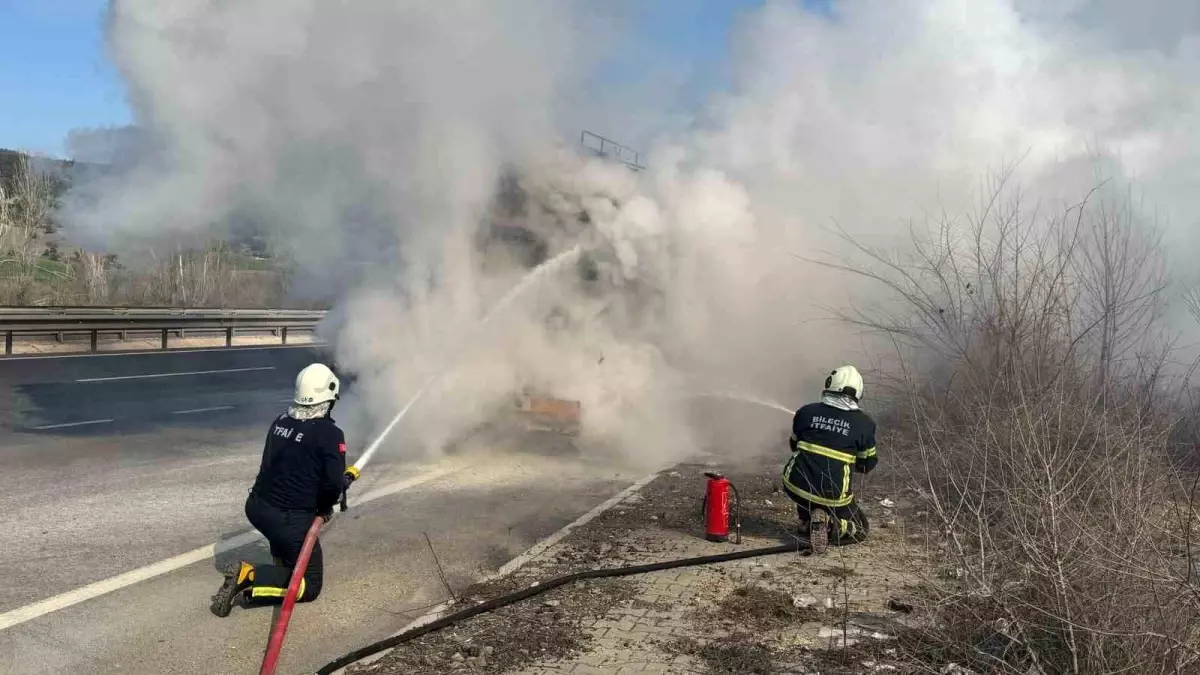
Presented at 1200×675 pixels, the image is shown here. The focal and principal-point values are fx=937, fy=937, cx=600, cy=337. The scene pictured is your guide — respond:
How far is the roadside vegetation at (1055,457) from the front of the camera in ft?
11.9

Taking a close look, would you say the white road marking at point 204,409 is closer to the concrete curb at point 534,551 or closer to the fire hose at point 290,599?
the concrete curb at point 534,551

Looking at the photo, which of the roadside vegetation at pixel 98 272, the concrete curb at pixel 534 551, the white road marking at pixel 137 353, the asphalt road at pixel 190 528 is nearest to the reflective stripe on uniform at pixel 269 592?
the asphalt road at pixel 190 528

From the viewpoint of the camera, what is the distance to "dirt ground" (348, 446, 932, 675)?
4543 mm

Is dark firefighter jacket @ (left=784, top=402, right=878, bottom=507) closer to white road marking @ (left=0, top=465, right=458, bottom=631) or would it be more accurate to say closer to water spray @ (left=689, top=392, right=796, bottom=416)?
white road marking @ (left=0, top=465, right=458, bottom=631)

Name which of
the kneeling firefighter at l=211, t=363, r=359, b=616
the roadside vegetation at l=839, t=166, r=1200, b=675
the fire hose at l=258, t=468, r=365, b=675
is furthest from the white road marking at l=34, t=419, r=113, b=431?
the roadside vegetation at l=839, t=166, r=1200, b=675

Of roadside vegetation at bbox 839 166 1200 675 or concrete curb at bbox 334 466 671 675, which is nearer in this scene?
roadside vegetation at bbox 839 166 1200 675

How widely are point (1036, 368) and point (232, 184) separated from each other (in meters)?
7.79

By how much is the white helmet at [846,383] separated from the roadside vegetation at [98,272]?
14.4 meters

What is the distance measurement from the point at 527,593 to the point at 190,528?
3150 mm

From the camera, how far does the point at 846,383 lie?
→ 6930 mm

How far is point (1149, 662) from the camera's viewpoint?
3352 millimetres

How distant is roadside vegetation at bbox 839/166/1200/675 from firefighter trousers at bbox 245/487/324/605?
333cm

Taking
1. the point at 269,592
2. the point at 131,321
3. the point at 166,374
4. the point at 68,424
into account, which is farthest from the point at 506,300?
the point at 131,321

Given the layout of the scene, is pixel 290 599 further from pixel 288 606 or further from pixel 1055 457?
pixel 1055 457
